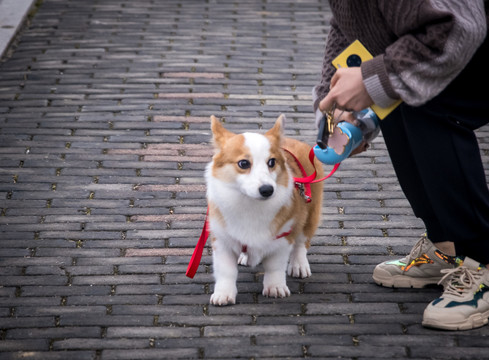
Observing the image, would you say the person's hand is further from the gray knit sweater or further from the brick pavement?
the brick pavement

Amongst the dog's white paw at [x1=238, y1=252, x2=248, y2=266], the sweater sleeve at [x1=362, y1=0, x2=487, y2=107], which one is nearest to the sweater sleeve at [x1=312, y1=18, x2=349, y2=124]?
the sweater sleeve at [x1=362, y1=0, x2=487, y2=107]

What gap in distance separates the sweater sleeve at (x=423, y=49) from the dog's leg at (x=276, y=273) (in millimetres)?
1072

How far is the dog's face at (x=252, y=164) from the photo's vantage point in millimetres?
3574

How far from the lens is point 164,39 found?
7.51 metres

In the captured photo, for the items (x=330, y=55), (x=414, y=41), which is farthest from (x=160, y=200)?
(x=414, y=41)

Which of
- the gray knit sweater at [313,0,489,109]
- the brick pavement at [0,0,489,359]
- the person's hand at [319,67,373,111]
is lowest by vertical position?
the brick pavement at [0,0,489,359]

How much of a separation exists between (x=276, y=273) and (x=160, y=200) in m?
1.31

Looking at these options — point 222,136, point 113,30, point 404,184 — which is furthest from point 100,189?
point 113,30

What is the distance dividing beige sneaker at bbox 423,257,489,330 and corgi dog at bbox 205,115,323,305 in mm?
766

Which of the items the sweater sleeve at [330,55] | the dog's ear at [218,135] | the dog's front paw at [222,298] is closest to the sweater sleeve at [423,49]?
the sweater sleeve at [330,55]

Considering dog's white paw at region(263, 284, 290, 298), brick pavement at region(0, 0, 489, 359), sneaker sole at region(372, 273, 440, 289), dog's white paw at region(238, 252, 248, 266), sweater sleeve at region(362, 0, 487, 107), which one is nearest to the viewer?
sweater sleeve at region(362, 0, 487, 107)

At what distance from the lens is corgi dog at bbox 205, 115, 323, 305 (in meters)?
3.68

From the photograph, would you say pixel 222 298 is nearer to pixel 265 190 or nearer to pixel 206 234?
pixel 206 234

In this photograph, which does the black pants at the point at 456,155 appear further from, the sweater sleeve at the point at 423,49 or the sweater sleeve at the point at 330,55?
the sweater sleeve at the point at 330,55
